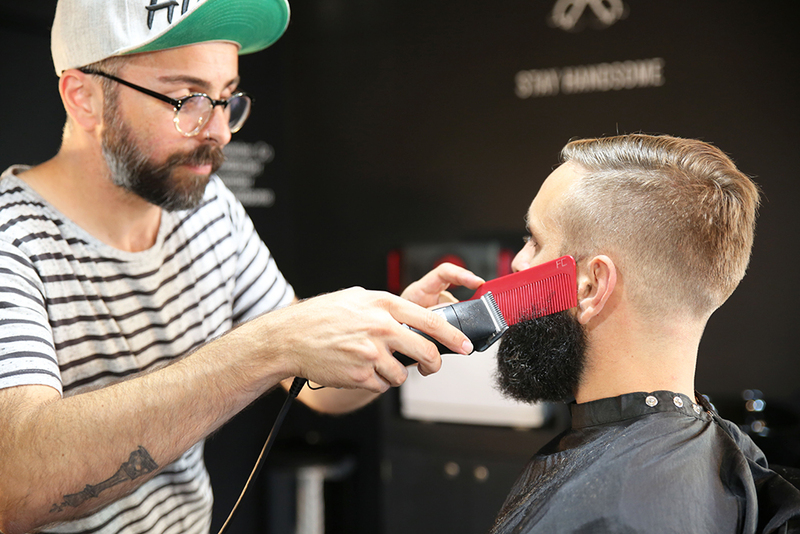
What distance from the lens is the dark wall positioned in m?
2.79

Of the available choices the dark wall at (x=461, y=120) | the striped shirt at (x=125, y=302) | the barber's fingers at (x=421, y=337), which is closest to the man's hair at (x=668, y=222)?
the barber's fingers at (x=421, y=337)

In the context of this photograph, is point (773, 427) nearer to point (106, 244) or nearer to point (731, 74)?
point (731, 74)

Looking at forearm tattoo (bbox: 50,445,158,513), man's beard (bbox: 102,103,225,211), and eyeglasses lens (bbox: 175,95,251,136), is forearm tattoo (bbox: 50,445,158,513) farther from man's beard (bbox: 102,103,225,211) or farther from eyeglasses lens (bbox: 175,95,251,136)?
eyeglasses lens (bbox: 175,95,251,136)

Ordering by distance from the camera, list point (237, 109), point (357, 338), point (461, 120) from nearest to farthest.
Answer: point (357, 338) → point (237, 109) → point (461, 120)

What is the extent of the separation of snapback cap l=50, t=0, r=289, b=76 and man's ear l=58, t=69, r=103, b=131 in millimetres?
29

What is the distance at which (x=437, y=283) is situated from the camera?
5.19 ft

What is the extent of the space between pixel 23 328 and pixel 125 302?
0.33m

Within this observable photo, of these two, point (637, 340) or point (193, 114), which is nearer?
point (637, 340)

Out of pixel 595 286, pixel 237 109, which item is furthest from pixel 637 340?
pixel 237 109

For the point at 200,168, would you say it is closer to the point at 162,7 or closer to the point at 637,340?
the point at 162,7

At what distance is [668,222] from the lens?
4.41ft

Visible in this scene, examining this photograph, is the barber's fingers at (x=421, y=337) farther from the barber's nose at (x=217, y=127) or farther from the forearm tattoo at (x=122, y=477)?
the barber's nose at (x=217, y=127)

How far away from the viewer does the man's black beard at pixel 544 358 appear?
146cm

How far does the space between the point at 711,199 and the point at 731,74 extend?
1866 mm
